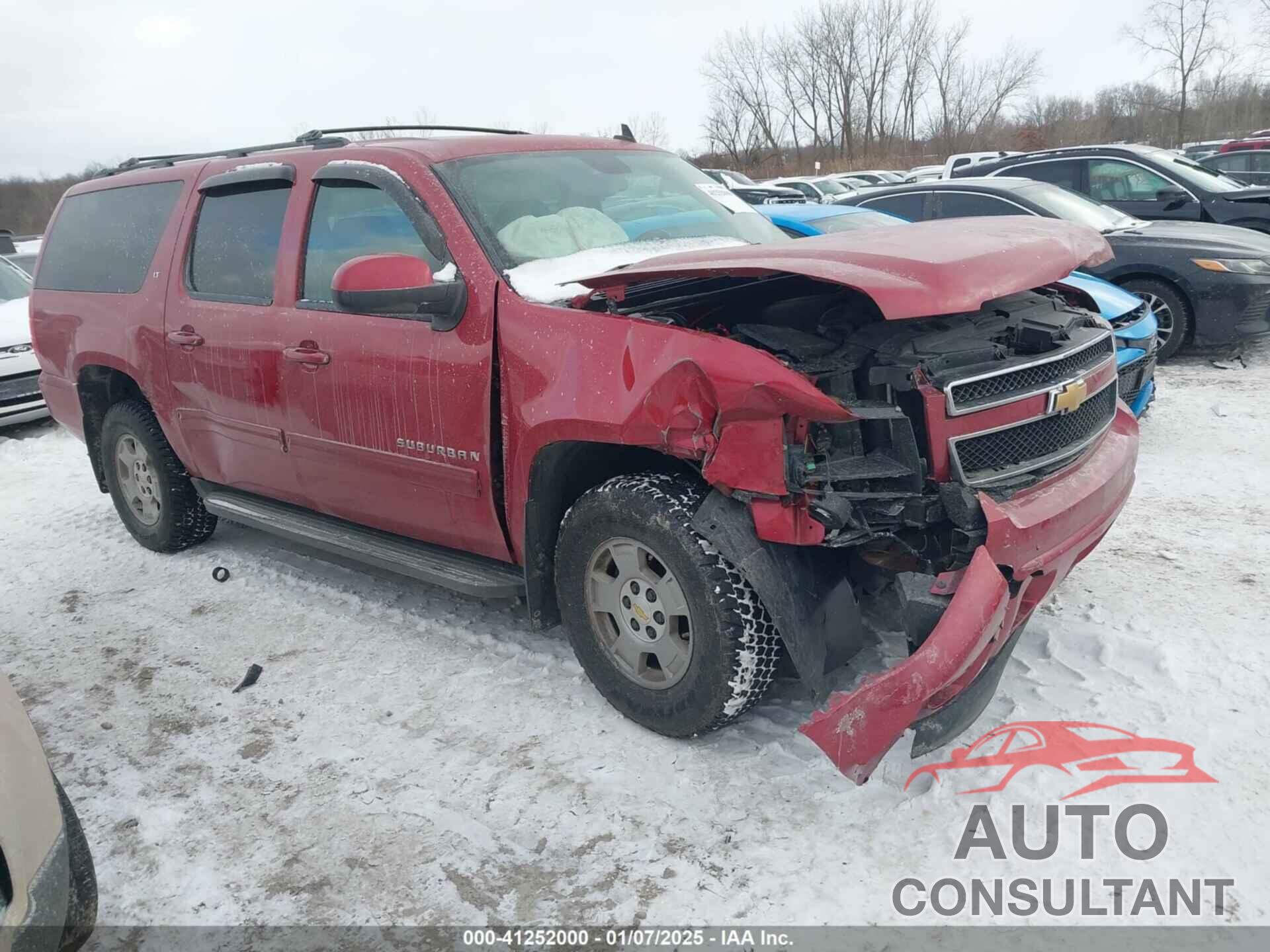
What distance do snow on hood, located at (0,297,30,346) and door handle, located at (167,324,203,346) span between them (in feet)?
16.4

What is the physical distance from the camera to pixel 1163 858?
92.9 inches

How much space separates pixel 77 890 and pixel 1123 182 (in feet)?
32.5

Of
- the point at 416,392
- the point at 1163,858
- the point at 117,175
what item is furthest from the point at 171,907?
the point at 117,175

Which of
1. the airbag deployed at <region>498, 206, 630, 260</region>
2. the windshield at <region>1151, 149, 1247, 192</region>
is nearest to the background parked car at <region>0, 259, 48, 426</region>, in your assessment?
the airbag deployed at <region>498, 206, 630, 260</region>

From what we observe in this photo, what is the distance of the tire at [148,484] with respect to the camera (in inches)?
195

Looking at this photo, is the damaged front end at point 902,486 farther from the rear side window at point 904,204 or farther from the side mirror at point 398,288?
the rear side window at point 904,204

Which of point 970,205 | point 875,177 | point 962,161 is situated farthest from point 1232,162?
Answer: point 970,205

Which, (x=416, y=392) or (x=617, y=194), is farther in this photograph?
(x=617, y=194)

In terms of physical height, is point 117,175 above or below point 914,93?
below

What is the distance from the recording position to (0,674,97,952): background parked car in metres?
1.94

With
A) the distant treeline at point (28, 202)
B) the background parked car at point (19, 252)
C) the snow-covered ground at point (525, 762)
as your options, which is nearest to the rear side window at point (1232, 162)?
the snow-covered ground at point (525, 762)

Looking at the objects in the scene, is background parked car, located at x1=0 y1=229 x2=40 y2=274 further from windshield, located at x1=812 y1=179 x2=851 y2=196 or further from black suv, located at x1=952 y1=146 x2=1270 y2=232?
windshield, located at x1=812 y1=179 x2=851 y2=196

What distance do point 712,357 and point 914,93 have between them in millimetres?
60478

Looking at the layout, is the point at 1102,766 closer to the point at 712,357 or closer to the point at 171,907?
the point at 712,357
